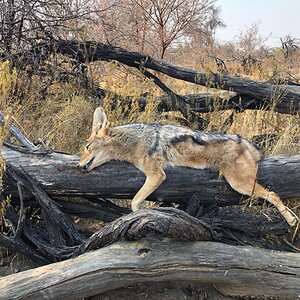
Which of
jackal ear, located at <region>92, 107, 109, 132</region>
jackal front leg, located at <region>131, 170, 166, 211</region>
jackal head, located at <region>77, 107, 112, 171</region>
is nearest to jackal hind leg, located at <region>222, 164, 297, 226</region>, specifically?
jackal front leg, located at <region>131, 170, 166, 211</region>

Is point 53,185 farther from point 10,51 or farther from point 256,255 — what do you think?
point 10,51

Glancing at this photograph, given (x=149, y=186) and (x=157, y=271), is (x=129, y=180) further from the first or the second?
(x=157, y=271)

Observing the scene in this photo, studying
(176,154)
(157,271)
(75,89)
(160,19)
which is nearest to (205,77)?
(75,89)

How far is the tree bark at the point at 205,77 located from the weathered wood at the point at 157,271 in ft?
11.1

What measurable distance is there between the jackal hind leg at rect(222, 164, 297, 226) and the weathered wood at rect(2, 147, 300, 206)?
100mm

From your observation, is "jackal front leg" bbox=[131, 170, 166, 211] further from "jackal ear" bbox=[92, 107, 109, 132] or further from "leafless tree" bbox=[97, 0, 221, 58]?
"leafless tree" bbox=[97, 0, 221, 58]

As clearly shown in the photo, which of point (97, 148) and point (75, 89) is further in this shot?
point (75, 89)

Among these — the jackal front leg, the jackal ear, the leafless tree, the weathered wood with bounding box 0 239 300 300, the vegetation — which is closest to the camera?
the weathered wood with bounding box 0 239 300 300

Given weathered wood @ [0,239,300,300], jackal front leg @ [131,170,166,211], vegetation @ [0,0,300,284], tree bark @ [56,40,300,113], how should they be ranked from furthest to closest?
tree bark @ [56,40,300,113]
vegetation @ [0,0,300,284]
jackal front leg @ [131,170,166,211]
weathered wood @ [0,239,300,300]

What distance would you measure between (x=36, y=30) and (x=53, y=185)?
401cm

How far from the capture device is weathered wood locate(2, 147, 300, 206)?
4.21 meters

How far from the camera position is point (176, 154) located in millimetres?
4383

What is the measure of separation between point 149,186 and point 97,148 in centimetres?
72

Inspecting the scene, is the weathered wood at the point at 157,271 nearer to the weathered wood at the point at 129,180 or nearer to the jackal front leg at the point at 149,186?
the jackal front leg at the point at 149,186
